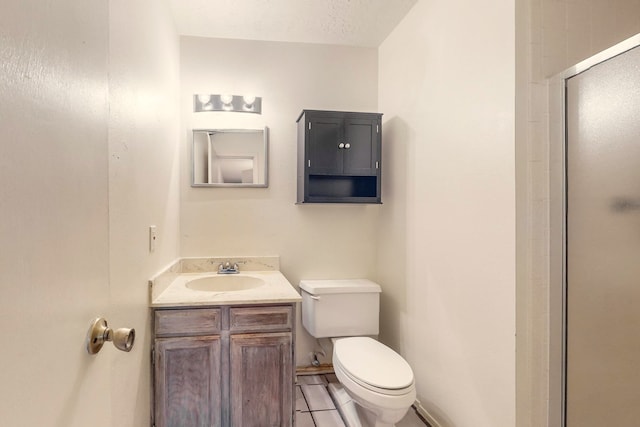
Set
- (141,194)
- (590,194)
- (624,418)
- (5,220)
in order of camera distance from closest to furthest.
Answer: (5,220) < (624,418) < (590,194) < (141,194)

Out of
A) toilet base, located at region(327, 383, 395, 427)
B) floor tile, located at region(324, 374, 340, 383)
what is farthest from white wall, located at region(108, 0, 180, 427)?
floor tile, located at region(324, 374, 340, 383)

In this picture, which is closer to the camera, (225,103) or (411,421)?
(411,421)

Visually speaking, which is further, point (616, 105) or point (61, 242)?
point (616, 105)

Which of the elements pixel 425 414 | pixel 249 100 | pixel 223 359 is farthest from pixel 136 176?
pixel 425 414

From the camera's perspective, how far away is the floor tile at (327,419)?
6.77 ft

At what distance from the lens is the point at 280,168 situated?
267 centimetres

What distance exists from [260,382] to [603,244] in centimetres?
169

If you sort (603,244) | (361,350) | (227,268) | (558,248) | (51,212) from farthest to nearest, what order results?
(227,268) < (361,350) < (558,248) < (603,244) < (51,212)

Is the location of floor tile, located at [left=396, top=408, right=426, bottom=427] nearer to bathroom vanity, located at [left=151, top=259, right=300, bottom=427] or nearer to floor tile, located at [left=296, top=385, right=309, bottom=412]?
floor tile, located at [left=296, top=385, right=309, bottom=412]

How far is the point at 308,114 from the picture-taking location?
2441 millimetres

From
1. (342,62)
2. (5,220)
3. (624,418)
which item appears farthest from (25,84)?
(342,62)

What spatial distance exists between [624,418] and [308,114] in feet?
7.30

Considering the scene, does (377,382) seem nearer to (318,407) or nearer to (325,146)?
(318,407)

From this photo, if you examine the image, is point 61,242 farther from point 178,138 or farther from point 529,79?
point 178,138
